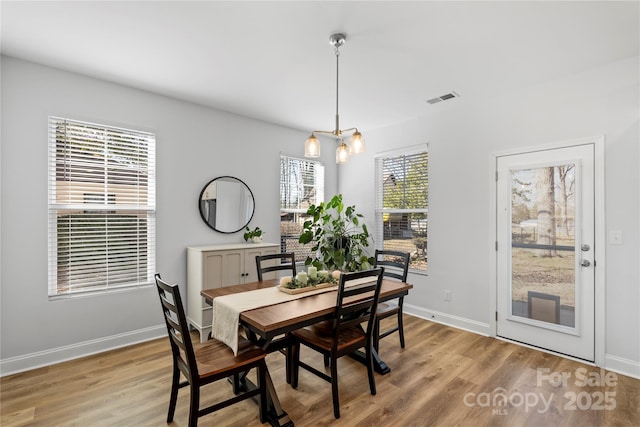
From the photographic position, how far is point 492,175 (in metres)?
3.47

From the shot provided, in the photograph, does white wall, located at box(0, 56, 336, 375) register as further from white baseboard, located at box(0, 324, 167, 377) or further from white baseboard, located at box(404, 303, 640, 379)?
white baseboard, located at box(404, 303, 640, 379)

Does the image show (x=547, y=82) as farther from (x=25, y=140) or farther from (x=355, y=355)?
(x=25, y=140)

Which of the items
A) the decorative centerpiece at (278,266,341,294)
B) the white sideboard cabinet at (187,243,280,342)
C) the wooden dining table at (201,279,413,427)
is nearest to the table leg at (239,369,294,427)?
the wooden dining table at (201,279,413,427)

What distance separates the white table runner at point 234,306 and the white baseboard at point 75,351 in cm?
164

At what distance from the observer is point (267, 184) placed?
4379mm

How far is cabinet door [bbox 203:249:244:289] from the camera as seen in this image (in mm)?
3367

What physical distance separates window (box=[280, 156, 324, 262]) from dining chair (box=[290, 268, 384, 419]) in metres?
2.29

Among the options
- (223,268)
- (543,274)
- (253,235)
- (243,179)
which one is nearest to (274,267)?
Result: (223,268)

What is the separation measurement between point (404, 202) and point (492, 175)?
1.23m

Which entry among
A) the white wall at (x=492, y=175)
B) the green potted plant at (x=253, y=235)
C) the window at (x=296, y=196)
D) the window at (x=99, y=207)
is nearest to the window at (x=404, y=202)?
the white wall at (x=492, y=175)

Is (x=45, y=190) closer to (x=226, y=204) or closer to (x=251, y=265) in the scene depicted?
(x=226, y=204)

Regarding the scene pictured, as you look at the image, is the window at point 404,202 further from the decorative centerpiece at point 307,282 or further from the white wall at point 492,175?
the decorative centerpiece at point 307,282

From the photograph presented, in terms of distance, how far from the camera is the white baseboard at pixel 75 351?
2.63 metres

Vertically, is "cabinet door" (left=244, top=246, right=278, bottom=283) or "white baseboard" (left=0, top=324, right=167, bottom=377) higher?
"cabinet door" (left=244, top=246, right=278, bottom=283)
